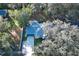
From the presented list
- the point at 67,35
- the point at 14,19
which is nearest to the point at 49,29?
the point at 67,35

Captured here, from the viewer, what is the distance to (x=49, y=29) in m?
1.25

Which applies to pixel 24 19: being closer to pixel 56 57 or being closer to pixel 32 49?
pixel 32 49

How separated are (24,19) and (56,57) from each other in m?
0.30

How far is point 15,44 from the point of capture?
1.24 meters

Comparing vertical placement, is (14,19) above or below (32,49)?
above

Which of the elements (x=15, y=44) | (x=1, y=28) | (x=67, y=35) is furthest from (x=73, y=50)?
(x=1, y=28)

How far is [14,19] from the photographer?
1.27 m

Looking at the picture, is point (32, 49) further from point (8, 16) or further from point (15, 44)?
point (8, 16)

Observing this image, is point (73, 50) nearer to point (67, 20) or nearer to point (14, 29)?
point (67, 20)

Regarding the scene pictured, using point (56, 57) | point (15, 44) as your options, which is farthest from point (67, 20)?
point (15, 44)

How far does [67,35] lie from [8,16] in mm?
374

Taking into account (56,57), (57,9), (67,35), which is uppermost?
(57,9)

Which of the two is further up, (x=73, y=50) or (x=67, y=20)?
(x=67, y=20)

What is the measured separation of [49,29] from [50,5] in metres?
0.15
